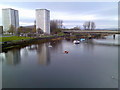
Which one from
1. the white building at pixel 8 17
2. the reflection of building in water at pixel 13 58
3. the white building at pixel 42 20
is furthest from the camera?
the white building at pixel 42 20

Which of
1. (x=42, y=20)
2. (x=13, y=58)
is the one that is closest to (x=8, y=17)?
(x=42, y=20)

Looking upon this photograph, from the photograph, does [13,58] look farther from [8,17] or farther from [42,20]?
[42,20]

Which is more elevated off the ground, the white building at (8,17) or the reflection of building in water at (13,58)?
the white building at (8,17)

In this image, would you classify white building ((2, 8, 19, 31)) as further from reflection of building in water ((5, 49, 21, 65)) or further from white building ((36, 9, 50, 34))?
reflection of building in water ((5, 49, 21, 65))

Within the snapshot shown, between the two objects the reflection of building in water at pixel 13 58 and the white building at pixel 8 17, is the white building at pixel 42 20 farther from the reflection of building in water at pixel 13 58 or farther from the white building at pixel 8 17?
the reflection of building in water at pixel 13 58

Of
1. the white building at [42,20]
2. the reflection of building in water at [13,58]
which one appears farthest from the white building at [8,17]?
the reflection of building in water at [13,58]

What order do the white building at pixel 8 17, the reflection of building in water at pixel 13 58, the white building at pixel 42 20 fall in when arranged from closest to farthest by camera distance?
the reflection of building in water at pixel 13 58, the white building at pixel 8 17, the white building at pixel 42 20

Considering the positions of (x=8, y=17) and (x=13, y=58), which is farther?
(x=8, y=17)

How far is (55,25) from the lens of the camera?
34.4 metres

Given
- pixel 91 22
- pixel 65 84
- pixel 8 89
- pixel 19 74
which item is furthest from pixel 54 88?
pixel 91 22

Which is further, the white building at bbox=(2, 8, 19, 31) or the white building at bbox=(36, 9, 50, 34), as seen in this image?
the white building at bbox=(36, 9, 50, 34)

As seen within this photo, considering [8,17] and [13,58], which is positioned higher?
[8,17]

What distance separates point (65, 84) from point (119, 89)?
1624mm

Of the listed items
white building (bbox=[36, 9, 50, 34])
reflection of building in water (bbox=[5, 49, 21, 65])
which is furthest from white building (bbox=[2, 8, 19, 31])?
reflection of building in water (bbox=[5, 49, 21, 65])
